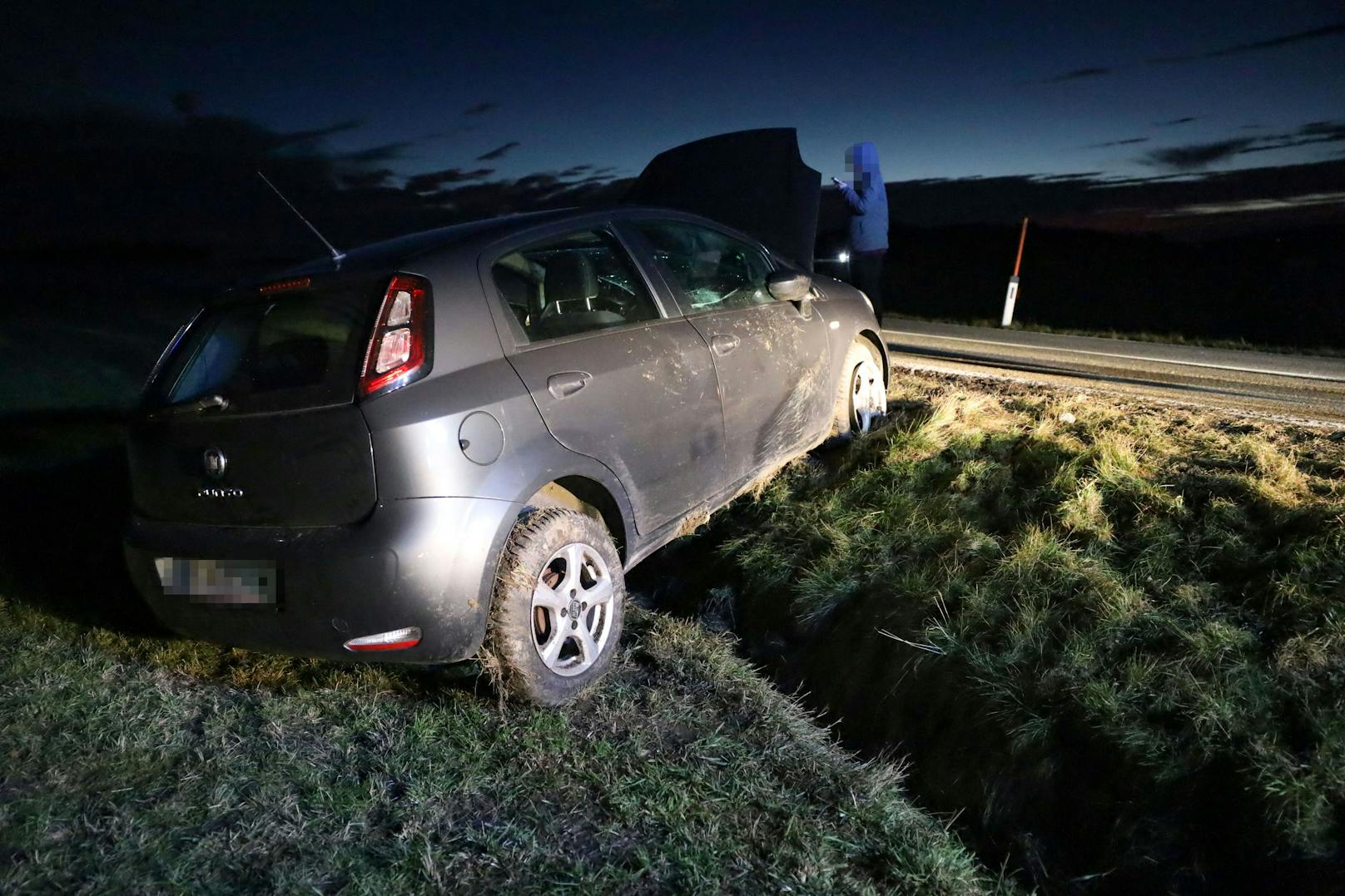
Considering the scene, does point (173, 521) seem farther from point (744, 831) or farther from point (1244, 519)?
A: point (1244, 519)

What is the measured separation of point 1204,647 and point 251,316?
3406 millimetres

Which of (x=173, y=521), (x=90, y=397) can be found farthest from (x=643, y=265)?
(x=90, y=397)

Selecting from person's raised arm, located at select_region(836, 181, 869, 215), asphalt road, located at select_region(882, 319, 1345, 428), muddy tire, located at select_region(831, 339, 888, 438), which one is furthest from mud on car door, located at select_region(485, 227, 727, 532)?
person's raised arm, located at select_region(836, 181, 869, 215)

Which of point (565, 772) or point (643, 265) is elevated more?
point (643, 265)

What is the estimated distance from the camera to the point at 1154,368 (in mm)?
8242

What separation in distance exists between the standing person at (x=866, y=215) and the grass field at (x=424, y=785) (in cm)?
501

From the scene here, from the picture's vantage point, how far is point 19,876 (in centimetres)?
224

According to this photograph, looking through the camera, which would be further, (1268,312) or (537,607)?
(1268,312)

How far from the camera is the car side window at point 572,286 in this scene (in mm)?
3219

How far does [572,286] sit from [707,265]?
962mm

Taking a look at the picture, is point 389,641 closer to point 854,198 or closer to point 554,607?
point 554,607

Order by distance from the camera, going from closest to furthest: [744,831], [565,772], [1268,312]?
1. [744,831]
2. [565,772]
3. [1268,312]

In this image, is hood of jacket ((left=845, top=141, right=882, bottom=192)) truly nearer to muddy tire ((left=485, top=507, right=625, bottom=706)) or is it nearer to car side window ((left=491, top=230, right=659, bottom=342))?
car side window ((left=491, top=230, right=659, bottom=342))

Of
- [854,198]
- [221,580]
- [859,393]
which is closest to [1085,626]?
[859,393]
